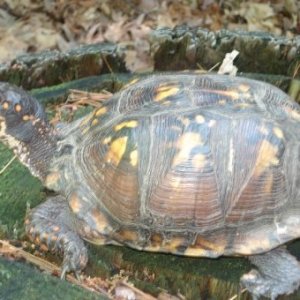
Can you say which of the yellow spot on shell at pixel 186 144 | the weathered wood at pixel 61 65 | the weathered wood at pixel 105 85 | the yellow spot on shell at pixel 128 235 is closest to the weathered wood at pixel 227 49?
the weathered wood at pixel 105 85

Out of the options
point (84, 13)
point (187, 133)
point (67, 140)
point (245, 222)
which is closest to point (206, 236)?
point (245, 222)

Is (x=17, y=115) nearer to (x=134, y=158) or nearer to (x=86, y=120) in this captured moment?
(x=86, y=120)

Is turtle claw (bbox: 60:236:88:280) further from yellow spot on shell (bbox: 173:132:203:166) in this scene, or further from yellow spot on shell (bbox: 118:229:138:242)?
yellow spot on shell (bbox: 173:132:203:166)

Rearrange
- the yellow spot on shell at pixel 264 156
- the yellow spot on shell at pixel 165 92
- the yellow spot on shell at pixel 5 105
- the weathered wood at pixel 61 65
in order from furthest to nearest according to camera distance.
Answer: the weathered wood at pixel 61 65 → the yellow spot on shell at pixel 5 105 → the yellow spot on shell at pixel 165 92 → the yellow spot on shell at pixel 264 156

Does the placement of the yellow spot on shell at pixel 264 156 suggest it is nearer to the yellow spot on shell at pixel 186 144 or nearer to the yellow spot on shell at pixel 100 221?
the yellow spot on shell at pixel 186 144

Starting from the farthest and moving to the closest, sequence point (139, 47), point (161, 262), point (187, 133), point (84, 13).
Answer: point (84, 13) < point (139, 47) < point (161, 262) < point (187, 133)

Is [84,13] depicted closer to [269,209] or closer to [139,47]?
[139,47]

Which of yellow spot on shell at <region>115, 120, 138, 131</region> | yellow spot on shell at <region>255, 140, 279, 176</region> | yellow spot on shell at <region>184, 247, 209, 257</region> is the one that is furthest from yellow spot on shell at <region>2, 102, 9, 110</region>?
yellow spot on shell at <region>255, 140, 279, 176</region>

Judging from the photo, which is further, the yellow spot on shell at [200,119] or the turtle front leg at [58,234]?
the turtle front leg at [58,234]
